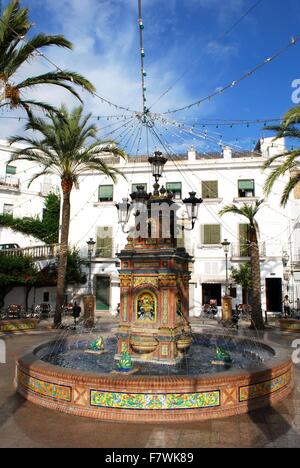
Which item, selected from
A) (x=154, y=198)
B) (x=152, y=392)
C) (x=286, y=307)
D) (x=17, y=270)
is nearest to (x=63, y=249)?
(x=17, y=270)

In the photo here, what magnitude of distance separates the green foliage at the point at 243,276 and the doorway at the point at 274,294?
2266 millimetres

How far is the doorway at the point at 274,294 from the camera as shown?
89.8ft

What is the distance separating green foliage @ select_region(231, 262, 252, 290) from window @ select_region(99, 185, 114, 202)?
11.2 meters

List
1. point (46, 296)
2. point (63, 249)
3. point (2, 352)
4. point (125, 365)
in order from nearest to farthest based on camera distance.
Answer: point (125, 365), point (2, 352), point (63, 249), point (46, 296)

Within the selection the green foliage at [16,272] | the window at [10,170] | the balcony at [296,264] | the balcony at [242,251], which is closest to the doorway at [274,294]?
the balcony at [296,264]

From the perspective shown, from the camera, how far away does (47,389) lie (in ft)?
24.4

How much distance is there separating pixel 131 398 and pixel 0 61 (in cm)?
1011

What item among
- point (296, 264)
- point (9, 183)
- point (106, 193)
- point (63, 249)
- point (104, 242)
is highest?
point (9, 183)

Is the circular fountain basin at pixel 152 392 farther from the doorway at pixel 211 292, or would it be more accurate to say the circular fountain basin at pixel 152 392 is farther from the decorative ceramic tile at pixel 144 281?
the doorway at pixel 211 292

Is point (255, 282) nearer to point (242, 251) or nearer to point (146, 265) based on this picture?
point (242, 251)

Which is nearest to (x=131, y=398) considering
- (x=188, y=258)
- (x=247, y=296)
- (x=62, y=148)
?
(x=188, y=258)

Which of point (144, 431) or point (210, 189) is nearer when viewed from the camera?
point (144, 431)

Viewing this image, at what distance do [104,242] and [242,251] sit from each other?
34.3 ft

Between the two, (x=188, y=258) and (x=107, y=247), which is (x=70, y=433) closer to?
(x=188, y=258)
